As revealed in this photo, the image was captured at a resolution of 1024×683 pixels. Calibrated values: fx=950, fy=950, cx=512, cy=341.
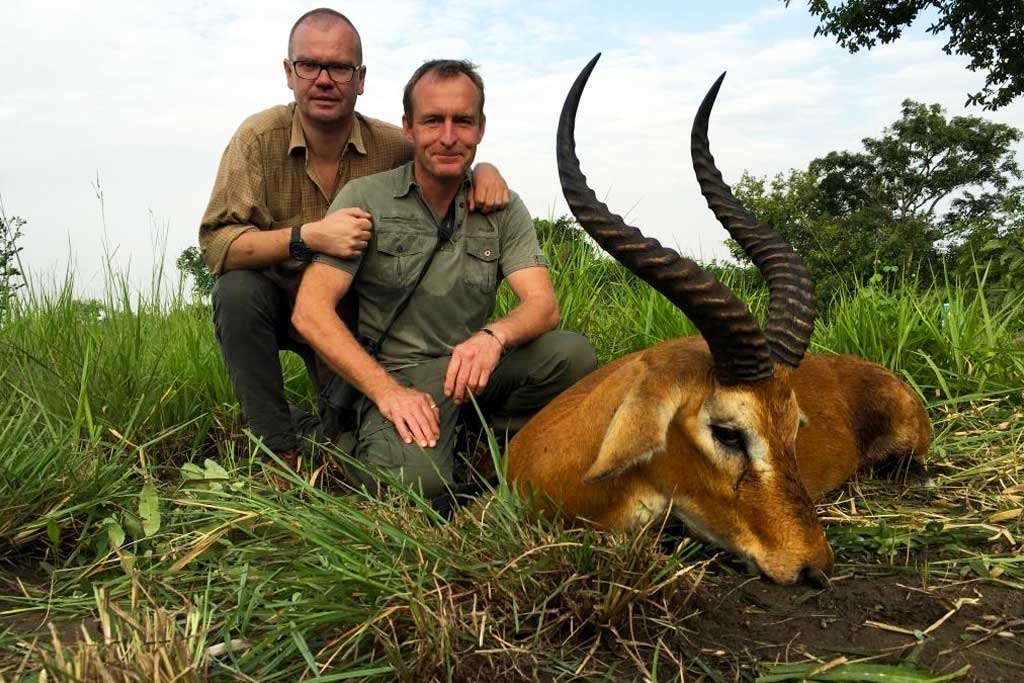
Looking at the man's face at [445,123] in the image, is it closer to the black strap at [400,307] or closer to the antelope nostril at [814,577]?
the black strap at [400,307]

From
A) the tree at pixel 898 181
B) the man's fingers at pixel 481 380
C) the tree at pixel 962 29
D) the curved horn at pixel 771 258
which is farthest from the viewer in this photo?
the tree at pixel 898 181

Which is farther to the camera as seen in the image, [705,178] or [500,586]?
[705,178]

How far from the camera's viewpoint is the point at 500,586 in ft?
8.77

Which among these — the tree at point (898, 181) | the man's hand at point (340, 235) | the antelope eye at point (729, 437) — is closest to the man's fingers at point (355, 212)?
the man's hand at point (340, 235)

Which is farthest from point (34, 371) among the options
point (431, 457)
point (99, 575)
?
point (431, 457)

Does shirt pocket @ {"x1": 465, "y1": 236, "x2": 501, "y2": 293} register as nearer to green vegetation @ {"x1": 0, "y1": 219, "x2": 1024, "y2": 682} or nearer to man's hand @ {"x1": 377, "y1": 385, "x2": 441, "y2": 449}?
man's hand @ {"x1": 377, "y1": 385, "x2": 441, "y2": 449}

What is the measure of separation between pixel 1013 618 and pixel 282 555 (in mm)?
2345

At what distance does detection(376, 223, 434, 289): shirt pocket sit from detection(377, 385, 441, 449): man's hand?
2.34 ft

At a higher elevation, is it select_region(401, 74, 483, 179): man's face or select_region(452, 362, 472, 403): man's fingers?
select_region(401, 74, 483, 179): man's face

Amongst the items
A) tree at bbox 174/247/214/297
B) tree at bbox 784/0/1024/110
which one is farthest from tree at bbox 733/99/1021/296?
tree at bbox 174/247/214/297

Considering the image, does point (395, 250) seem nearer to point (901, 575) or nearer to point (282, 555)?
point (282, 555)

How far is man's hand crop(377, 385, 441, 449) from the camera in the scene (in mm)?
4035

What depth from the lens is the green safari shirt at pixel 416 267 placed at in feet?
15.1

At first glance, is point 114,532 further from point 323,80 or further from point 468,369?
point 323,80
